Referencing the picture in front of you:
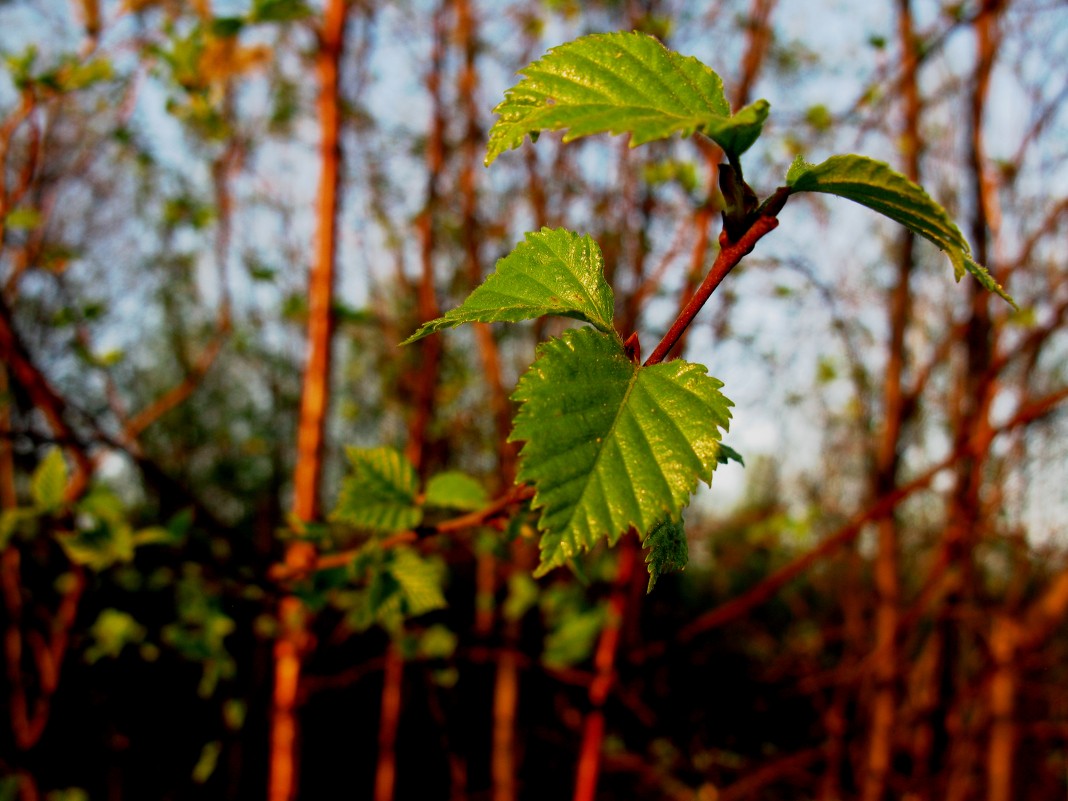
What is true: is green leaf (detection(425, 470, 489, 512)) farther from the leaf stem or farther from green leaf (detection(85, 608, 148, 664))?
green leaf (detection(85, 608, 148, 664))

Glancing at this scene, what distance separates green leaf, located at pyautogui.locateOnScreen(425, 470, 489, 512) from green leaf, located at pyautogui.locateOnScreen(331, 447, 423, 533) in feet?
0.09

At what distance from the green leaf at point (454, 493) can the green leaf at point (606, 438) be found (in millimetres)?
439

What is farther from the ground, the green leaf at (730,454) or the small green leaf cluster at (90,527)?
the small green leaf cluster at (90,527)

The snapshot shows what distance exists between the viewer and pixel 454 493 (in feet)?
2.86

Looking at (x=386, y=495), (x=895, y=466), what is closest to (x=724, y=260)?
(x=386, y=495)

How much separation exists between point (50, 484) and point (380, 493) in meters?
0.77

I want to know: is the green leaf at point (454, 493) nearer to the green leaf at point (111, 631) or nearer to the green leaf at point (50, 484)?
the green leaf at point (50, 484)

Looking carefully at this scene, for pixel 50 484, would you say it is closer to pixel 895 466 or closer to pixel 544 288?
pixel 544 288

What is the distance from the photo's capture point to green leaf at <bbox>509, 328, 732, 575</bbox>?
0.41m

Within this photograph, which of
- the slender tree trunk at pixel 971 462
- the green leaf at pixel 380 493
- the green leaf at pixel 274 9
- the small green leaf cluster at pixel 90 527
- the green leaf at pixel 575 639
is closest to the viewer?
the green leaf at pixel 380 493

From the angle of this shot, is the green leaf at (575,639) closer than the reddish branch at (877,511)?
No

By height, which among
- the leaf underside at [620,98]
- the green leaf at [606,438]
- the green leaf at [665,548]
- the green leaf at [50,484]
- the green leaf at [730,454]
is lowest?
the green leaf at [665,548]

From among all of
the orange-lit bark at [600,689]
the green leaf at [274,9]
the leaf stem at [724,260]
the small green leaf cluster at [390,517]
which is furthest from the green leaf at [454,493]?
the orange-lit bark at [600,689]

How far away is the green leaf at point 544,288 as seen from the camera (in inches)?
19.1
